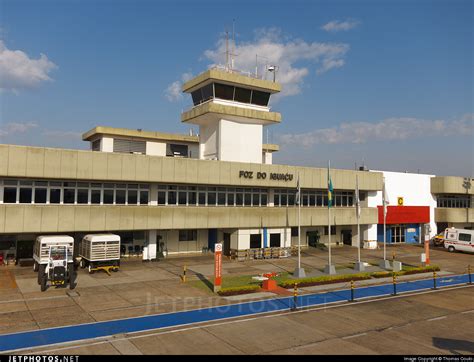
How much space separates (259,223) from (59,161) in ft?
68.4

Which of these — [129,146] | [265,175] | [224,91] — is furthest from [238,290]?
[129,146]

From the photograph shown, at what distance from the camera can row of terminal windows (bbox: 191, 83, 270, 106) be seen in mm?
44094

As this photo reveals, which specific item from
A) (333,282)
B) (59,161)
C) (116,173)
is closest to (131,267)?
(116,173)

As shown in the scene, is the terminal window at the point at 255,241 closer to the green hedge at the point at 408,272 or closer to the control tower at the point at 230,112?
the control tower at the point at 230,112

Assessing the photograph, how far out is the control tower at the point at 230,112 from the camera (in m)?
43.9

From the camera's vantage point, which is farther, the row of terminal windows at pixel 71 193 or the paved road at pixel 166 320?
the row of terminal windows at pixel 71 193

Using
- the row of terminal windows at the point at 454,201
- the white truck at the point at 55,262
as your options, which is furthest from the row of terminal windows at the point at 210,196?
the row of terminal windows at the point at 454,201

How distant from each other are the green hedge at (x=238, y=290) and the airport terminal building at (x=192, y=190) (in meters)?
14.3

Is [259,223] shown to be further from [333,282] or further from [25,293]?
[25,293]

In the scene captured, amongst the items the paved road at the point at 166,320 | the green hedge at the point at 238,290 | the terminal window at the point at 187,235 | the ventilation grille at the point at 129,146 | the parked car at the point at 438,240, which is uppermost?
Result: the ventilation grille at the point at 129,146

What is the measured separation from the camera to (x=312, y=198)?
5012cm

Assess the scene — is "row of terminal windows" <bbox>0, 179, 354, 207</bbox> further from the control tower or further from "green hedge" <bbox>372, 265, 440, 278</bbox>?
"green hedge" <bbox>372, 265, 440, 278</bbox>

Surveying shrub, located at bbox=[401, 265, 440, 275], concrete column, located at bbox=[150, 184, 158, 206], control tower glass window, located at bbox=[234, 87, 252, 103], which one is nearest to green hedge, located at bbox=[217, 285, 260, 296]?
shrub, located at bbox=[401, 265, 440, 275]

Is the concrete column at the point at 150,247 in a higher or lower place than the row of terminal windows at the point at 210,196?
lower
